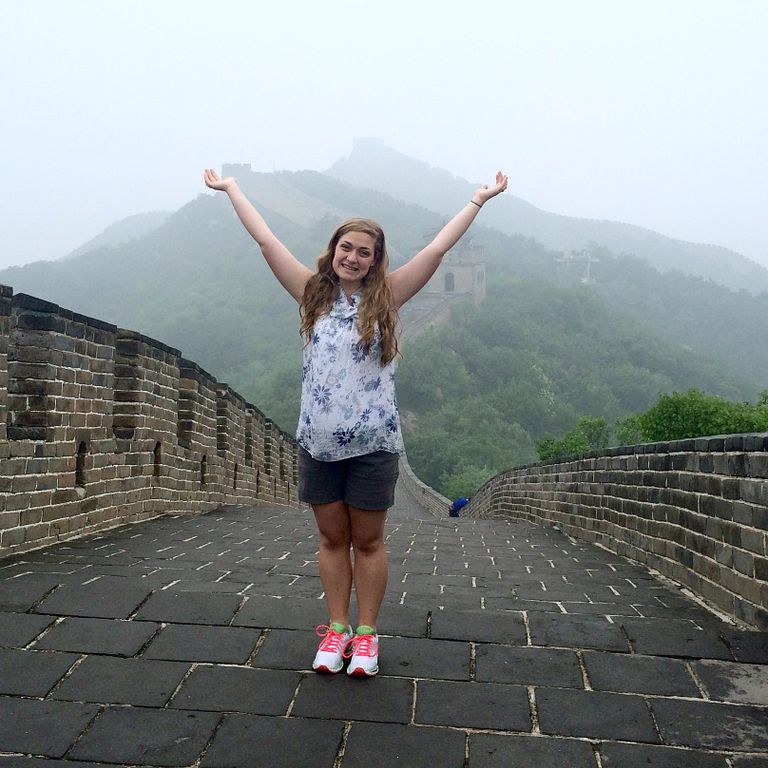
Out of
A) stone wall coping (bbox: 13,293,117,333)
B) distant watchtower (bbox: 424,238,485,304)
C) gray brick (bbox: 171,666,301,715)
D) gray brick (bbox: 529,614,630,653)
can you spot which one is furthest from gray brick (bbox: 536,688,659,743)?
distant watchtower (bbox: 424,238,485,304)

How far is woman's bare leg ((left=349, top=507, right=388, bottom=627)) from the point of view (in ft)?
10.5

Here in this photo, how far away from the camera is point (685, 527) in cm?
536

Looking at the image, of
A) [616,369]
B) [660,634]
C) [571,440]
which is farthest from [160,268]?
[660,634]

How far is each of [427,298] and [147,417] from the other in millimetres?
72591

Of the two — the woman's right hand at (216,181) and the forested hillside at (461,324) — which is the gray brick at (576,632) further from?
the forested hillside at (461,324)

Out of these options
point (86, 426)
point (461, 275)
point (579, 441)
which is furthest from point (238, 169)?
point (86, 426)

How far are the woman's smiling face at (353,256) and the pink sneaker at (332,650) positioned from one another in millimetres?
1234

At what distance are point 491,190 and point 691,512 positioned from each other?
258 cm

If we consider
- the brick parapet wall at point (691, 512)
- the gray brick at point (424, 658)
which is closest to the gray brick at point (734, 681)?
the brick parapet wall at point (691, 512)

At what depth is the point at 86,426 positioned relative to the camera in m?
6.32

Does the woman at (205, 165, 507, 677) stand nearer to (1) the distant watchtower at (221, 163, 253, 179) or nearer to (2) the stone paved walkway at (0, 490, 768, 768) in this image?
(2) the stone paved walkway at (0, 490, 768, 768)

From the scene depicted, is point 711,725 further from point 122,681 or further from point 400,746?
point 122,681

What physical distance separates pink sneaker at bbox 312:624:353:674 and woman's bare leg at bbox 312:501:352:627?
0.11 feet

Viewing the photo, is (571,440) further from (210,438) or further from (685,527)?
(685,527)
